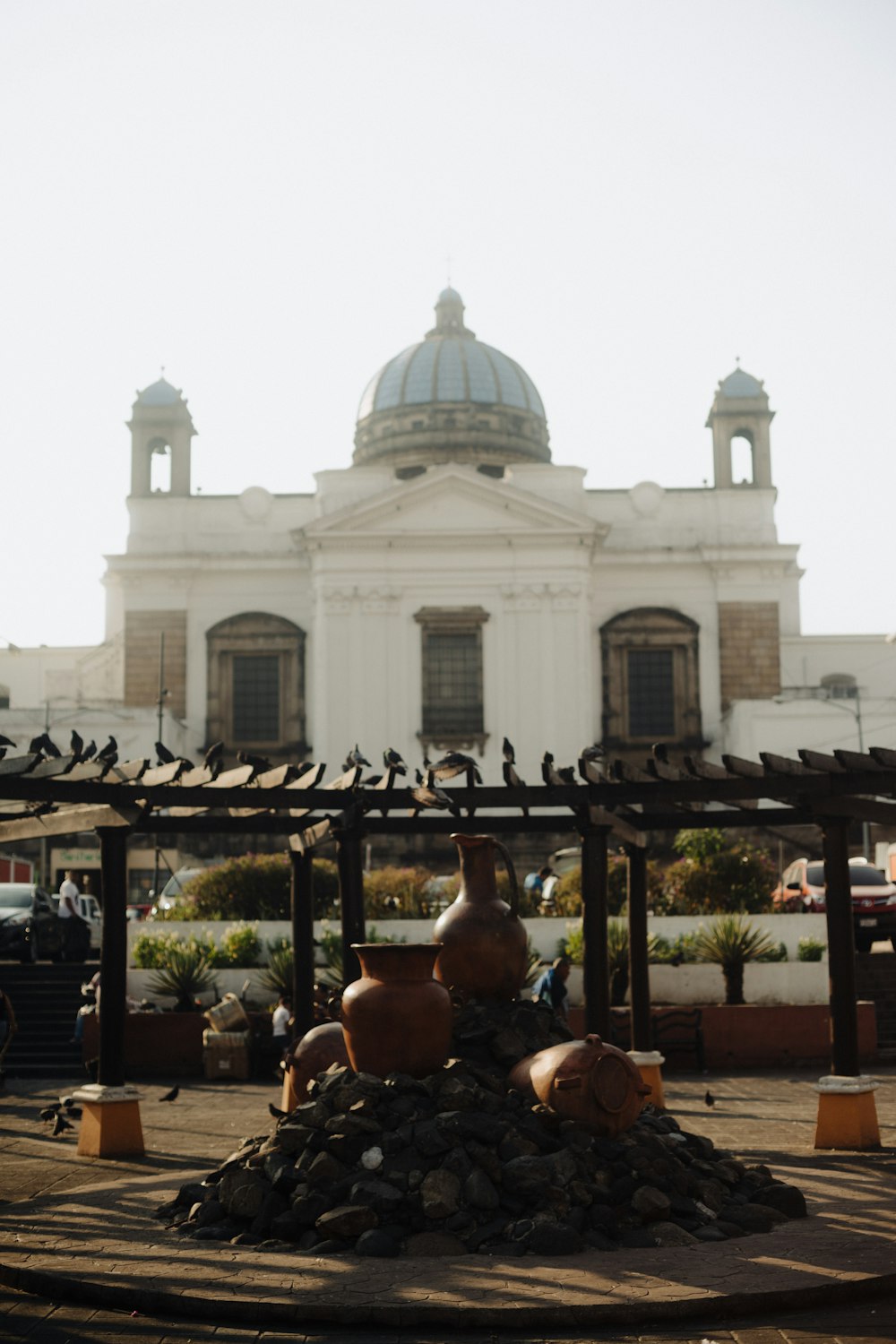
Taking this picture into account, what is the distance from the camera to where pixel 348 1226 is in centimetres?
920

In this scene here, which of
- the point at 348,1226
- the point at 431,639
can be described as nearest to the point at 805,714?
the point at 431,639

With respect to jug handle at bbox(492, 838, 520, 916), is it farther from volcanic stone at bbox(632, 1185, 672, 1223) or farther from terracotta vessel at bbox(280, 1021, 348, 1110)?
volcanic stone at bbox(632, 1185, 672, 1223)

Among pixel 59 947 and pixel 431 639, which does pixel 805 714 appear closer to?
pixel 431 639

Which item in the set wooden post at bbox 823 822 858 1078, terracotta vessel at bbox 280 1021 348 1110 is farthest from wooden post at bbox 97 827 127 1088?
wooden post at bbox 823 822 858 1078

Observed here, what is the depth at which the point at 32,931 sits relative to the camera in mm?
26547

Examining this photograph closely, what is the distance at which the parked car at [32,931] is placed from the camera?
2650cm

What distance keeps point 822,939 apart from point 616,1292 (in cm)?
1625

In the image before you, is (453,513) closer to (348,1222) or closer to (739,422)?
(739,422)

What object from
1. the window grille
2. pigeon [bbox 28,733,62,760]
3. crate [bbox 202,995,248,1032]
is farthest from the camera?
the window grille

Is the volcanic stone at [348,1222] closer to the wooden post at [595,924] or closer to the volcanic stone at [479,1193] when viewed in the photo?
the volcanic stone at [479,1193]

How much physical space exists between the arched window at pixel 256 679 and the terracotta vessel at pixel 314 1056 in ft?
111

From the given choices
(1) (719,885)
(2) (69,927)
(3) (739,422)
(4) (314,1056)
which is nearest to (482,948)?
(4) (314,1056)

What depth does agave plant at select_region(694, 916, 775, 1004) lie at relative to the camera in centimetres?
2273

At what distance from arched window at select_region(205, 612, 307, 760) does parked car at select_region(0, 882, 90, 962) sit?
17.5 meters
